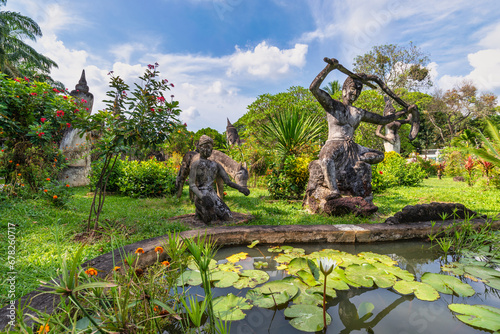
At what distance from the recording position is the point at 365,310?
4.52ft

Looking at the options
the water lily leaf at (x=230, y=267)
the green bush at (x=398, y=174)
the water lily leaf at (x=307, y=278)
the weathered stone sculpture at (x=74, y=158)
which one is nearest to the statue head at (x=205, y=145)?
the water lily leaf at (x=230, y=267)

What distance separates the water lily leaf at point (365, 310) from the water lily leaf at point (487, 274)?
97cm

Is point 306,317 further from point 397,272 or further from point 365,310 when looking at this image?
point 397,272

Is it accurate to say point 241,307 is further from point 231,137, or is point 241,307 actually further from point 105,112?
point 231,137

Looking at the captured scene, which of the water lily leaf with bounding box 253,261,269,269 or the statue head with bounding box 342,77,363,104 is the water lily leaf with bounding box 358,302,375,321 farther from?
the statue head with bounding box 342,77,363,104

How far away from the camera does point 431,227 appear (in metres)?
2.66

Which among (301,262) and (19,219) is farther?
(19,219)

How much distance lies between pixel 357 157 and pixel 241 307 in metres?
3.65

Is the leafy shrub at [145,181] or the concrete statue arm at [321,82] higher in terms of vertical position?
the concrete statue arm at [321,82]

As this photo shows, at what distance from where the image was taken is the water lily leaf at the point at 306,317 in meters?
1.25

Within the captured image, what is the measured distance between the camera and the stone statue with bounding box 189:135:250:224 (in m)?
3.58

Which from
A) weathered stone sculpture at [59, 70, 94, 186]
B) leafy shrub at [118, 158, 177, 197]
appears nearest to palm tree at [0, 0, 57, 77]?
weathered stone sculpture at [59, 70, 94, 186]

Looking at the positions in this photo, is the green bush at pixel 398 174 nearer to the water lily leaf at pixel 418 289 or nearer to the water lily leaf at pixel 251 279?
the water lily leaf at pixel 418 289

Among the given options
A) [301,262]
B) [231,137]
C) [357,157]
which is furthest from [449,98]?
[301,262]
